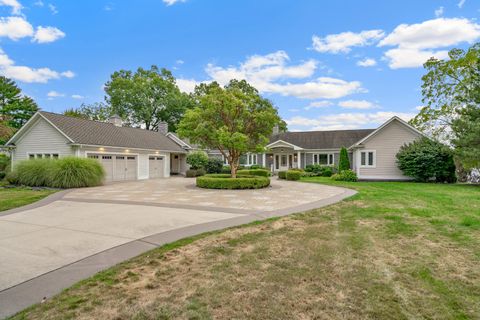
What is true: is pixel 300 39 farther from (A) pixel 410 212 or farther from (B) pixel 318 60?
(A) pixel 410 212

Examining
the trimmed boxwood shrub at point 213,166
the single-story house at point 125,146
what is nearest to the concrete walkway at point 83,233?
the single-story house at point 125,146

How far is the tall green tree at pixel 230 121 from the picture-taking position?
51.7 ft

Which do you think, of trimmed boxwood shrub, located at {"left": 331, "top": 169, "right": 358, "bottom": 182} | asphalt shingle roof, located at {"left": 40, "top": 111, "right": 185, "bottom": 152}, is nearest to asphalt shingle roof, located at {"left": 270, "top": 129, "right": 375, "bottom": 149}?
trimmed boxwood shrub, located at {"left": 331, "top": 169, "right": 358, "bottom": 182}

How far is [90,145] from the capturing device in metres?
18.0

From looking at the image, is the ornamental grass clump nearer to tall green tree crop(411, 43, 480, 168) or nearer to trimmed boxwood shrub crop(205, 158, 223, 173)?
trimmed boxwood shrub crop(205, 158, 223, 173)

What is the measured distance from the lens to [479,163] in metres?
16.1

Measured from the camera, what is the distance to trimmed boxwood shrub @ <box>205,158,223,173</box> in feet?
89.1

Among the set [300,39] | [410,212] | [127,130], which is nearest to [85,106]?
[127,130]

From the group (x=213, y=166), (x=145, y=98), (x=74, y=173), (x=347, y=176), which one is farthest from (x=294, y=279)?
(x=145, y=98)

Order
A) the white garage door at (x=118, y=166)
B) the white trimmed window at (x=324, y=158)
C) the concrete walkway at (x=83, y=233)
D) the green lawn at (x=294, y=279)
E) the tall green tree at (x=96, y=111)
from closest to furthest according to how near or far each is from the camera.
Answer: the green lawn at (x=294, y=279) < the concrete walkway at (x=83, y=233) < the white garage door at (x=118, y=166) < the white trimmed window at (x=324, y=158) < the tall green tree at (x=96, y=111)

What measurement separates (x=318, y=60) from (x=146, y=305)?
21.3m

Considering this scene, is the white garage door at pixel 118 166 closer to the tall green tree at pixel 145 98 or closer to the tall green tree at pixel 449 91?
the tall green tree at pixel 145 98

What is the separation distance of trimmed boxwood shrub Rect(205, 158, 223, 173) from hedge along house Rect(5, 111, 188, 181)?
4.87 meters

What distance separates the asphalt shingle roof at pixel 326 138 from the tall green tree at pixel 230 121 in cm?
1273
